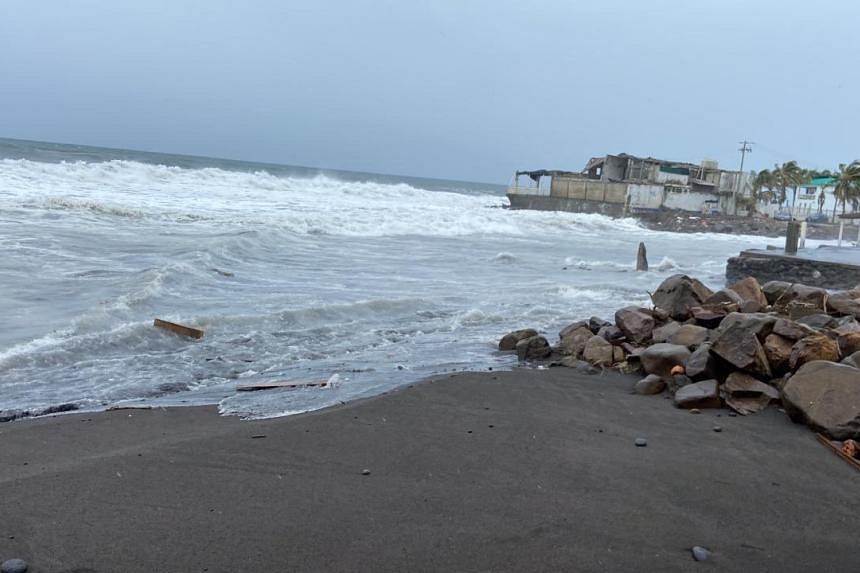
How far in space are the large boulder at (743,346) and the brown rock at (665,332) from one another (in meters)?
1.19

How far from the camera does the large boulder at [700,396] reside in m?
6.17

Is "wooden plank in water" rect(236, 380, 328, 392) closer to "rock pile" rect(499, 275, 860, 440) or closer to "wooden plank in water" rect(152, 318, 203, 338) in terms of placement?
"wooden plank in water" rect(152, 318, 203, 338)

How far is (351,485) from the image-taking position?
13.6ft

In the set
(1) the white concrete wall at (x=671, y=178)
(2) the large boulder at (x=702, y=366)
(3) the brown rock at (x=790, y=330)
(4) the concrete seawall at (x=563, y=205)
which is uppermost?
(1) the white concrete wall at (x=671, y=178)

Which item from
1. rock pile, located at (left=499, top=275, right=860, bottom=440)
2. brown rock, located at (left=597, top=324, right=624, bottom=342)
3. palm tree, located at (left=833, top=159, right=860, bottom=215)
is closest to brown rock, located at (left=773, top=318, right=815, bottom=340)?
rock pile, located at (left=499, top=275, right=860, bottom=440)

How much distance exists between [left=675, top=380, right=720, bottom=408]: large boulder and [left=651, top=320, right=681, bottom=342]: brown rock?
165 centimetres

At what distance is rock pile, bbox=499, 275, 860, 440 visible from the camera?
18.4 ft

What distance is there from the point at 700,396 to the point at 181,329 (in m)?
5.89

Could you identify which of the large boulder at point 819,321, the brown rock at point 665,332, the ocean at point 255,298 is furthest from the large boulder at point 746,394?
the ocean at point 255,298

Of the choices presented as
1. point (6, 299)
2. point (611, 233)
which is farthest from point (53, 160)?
point (6, 299)

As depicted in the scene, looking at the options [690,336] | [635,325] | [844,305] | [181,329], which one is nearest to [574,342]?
[635,325]

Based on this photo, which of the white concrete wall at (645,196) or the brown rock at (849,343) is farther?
the white concrete wall at (645,196)

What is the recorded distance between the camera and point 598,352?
8031 millimetres

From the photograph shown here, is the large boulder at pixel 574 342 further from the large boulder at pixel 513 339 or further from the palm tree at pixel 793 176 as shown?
the palm tree at pixel 793 176
